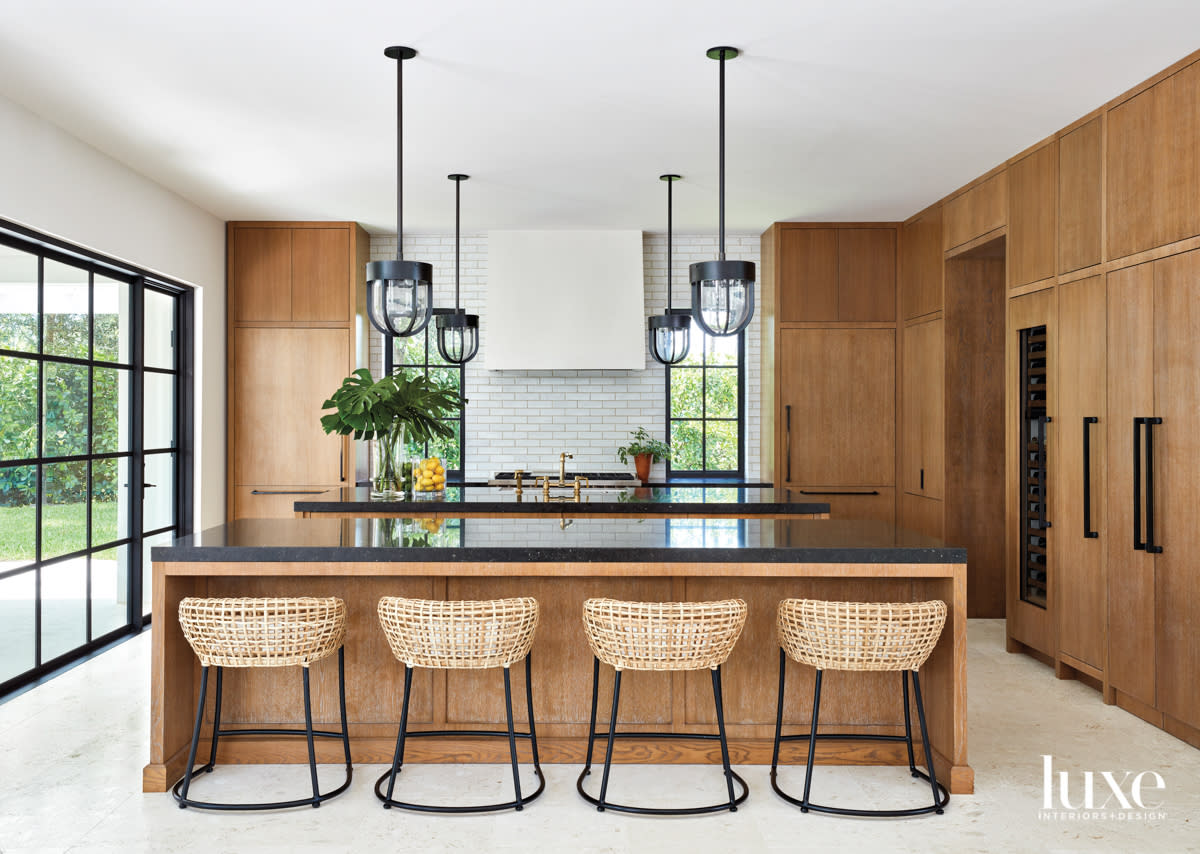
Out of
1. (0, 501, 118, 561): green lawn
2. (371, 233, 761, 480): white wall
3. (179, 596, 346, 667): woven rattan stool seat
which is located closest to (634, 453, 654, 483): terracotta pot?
(371, 233, 761, 480): white wall

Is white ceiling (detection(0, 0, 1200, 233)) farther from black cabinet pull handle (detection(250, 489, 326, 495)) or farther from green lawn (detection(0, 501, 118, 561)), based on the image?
Result: black cabinet pull handle (detection(250, 489, 326, 495))

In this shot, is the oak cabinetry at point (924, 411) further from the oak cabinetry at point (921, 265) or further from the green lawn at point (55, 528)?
the green lawn at point (55, 528)

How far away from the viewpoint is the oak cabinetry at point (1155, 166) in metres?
3.44

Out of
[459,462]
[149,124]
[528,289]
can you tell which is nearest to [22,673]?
[149,124]

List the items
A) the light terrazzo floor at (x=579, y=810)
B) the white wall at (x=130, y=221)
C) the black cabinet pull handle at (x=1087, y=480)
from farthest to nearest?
the black cabinet pull handle at (x=1087, y=480) < the white wall at (x=130, y=221) < the light terrazzo floor at (x=579, y=810)

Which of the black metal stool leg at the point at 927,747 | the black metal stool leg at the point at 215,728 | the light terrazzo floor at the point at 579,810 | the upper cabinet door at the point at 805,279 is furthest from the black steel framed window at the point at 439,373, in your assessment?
the black metal stool leg at the point at 927,747

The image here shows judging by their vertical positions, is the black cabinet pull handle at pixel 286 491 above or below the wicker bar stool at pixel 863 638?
above

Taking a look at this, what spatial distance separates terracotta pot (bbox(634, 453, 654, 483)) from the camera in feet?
21.8

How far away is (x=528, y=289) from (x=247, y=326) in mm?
2042

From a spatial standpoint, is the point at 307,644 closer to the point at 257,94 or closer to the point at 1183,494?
the point at 257,94

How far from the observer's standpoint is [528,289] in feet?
21.4

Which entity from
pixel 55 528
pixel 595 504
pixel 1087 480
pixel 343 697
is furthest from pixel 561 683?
pixel 55 528

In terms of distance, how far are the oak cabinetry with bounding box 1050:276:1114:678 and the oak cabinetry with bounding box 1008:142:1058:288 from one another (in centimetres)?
27

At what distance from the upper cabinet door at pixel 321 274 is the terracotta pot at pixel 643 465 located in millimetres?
2358
